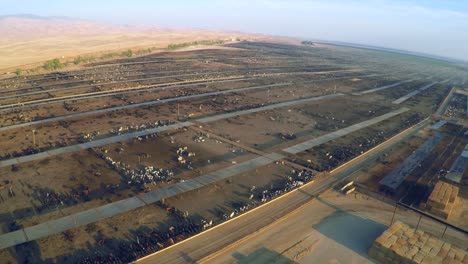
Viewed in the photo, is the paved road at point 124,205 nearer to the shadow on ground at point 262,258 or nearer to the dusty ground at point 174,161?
the dusty ground at point 174,161

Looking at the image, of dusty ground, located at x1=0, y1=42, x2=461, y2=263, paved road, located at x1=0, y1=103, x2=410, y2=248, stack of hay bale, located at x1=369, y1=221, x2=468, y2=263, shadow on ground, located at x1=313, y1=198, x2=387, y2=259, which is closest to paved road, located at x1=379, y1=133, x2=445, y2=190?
dusty ground, located at x1=0, y1=42, x2=461, y2=263

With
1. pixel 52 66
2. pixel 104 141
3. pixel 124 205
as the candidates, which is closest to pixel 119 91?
pixel 104 141

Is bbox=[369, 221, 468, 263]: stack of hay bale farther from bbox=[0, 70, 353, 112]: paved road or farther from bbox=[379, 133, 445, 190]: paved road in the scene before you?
bbox=[0, 70, 353, 112]: paved road

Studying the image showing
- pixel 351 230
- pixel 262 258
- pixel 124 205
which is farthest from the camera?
pixel 124 205

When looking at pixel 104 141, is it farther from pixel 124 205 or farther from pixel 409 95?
pixel 409 95

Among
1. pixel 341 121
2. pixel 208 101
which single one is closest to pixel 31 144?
pixel 208 101

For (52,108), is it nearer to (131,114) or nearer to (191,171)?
(131,114)
